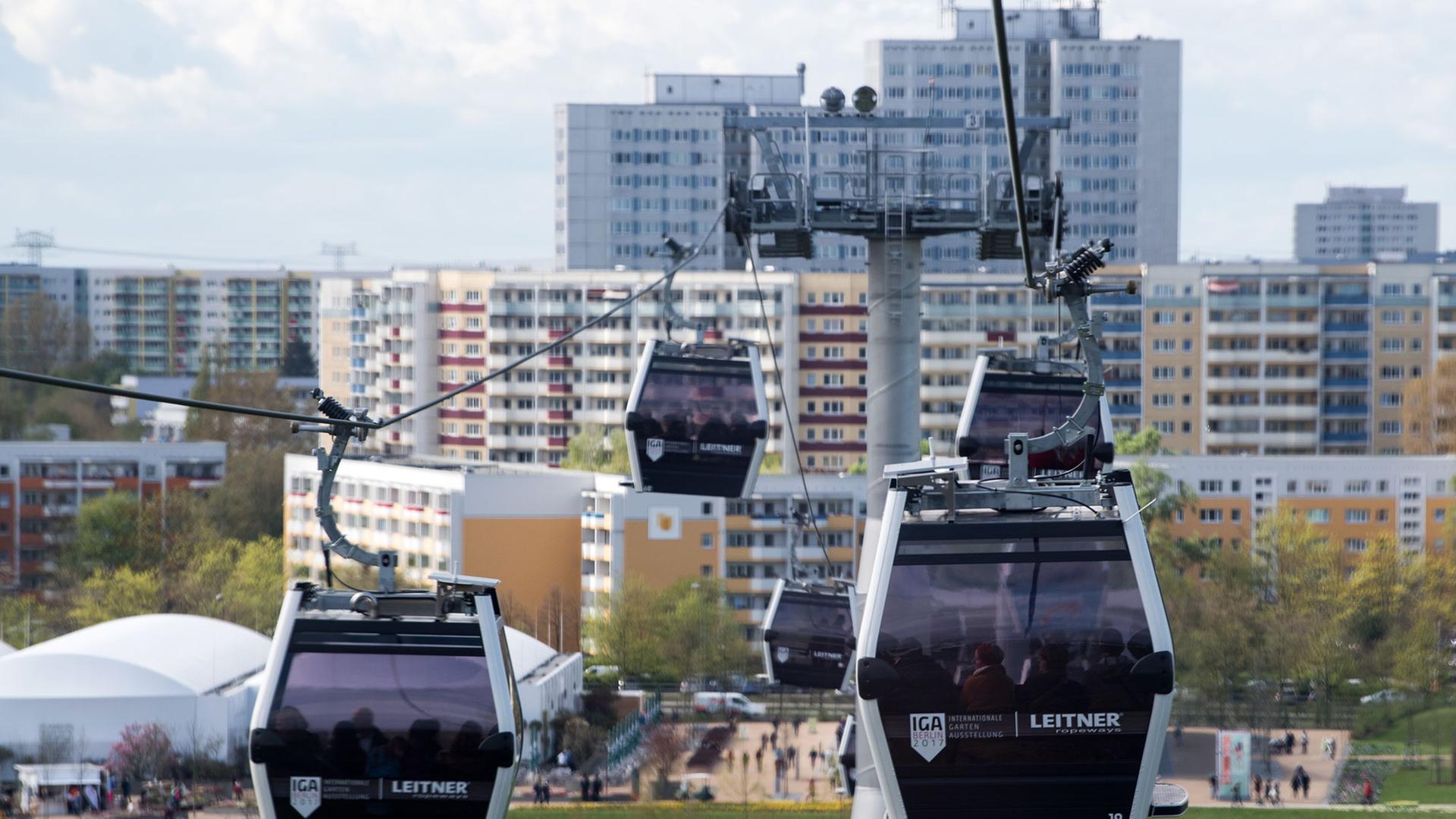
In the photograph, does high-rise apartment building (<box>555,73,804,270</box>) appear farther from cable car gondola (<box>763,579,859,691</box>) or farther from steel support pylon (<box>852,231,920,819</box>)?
steel support pylon (<box>852,231,920,819</box>)

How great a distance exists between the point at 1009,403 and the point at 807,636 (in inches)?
271

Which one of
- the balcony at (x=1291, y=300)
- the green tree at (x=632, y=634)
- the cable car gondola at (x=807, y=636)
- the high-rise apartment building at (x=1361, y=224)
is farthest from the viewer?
the high-rise apartment building at (x=1361, y=224)

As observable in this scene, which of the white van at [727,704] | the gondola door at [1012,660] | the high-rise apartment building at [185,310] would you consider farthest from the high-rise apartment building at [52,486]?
the gondola door at [1012,660]

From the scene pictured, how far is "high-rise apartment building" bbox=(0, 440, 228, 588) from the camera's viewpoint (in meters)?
83.8

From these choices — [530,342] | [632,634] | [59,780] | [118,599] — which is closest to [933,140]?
[530,342]

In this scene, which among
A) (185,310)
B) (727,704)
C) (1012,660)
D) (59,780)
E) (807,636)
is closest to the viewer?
(1012,660)

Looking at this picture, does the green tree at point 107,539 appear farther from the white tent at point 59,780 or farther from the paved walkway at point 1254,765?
the paved walkway at point 1254,765

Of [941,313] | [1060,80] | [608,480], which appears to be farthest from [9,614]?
[1060,80]

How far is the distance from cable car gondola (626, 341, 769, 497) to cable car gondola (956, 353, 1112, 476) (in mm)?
2008

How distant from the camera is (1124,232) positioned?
108750 mm

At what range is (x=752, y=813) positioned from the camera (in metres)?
37.2

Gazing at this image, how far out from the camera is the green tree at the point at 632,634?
56.9 m

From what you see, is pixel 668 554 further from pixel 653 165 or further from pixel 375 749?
pixel 375 749

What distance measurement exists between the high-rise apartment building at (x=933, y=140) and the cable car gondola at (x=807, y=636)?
77.8 m
